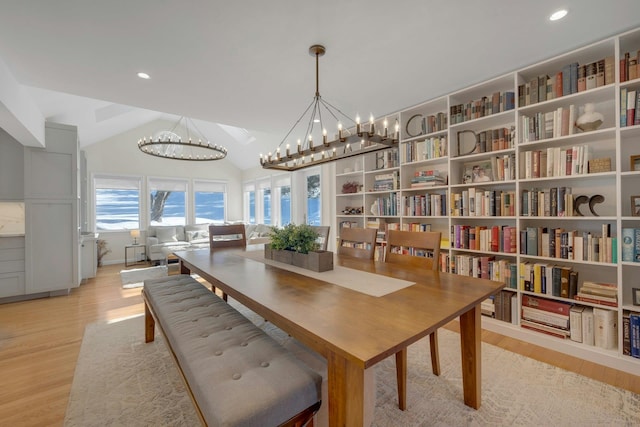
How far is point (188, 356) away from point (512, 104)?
10.5 feet

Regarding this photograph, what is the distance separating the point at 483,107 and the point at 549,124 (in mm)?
609

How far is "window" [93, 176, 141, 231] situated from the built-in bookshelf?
22.2 ft

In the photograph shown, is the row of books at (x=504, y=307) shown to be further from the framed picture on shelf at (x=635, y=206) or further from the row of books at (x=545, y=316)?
the framed picture on shelf at (x=635, y=206)

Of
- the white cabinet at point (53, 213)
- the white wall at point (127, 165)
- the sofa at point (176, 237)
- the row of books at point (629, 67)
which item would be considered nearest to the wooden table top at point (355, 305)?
the row of books at point (629, 67)

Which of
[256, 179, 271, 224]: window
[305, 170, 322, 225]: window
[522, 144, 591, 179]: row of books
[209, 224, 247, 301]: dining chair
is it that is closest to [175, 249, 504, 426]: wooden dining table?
[209, 224, 247, 301]: dining chair

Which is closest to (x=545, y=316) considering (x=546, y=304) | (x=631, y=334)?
(x=546, y=304)

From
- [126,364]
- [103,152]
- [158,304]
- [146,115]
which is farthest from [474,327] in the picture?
[103,152]

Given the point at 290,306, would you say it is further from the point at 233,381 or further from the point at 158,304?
the point at 158,304

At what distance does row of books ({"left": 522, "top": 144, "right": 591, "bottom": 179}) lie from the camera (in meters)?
2.13

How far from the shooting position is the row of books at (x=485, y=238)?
251 centimetres

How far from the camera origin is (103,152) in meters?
6.16

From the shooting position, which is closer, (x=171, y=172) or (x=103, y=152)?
(x=103, y=152)

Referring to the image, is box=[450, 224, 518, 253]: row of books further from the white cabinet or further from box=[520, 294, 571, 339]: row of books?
the white cabinet

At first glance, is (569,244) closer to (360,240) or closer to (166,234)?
(360,240)
